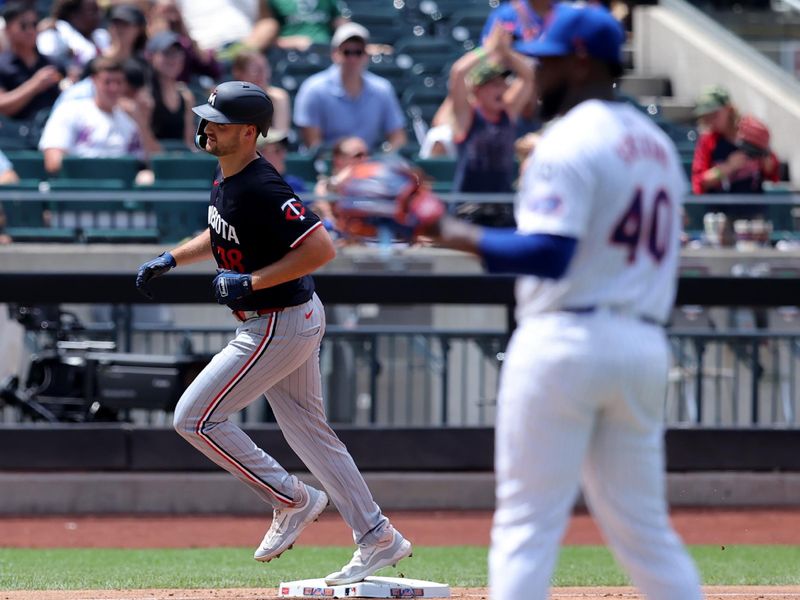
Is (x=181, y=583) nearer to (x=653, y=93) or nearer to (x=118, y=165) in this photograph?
(x=118, y=165)

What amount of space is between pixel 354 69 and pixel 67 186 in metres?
2.55

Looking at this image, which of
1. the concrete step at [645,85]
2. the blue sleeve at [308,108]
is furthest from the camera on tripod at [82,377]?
the concrete step at [645,85]

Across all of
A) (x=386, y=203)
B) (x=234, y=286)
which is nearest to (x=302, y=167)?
(x=234, y=286)

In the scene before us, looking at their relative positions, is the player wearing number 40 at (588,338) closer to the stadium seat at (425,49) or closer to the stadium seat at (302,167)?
the stadium seat at (302,167)

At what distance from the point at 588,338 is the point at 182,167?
753cm

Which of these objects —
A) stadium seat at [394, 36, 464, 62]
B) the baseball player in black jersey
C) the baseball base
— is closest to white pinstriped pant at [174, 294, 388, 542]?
the baseball player in black jersey

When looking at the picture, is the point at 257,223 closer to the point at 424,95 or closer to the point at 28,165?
the point at 28,165

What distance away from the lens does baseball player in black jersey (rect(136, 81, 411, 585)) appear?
5.35 metres

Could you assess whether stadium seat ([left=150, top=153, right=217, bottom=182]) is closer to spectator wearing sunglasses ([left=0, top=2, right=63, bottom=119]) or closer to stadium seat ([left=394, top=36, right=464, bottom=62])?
spectator wearing sunglasses ([left=0, top=2, right=63, bottom=119])

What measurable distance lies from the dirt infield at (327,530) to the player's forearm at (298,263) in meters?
3.68

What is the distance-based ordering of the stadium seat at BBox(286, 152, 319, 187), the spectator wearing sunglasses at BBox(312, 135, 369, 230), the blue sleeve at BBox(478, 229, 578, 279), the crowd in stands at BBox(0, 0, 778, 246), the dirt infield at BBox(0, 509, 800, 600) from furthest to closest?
1. the stadium seat at BBox(286, 152, 319, 187)
2. the crowd in stands at BBox(0, 0, 778, 246)
3. the spectator wearing sunglasses at BBox(312, 135, 369, 230)
4. the dirt infield at BBox(0, 509, 800, 600)
5. the blue sleeve at BBox(478, 229, 578, 279)

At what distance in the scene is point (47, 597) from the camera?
19.0ft

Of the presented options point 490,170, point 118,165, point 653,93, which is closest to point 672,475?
point 490,170

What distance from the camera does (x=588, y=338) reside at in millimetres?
3625
